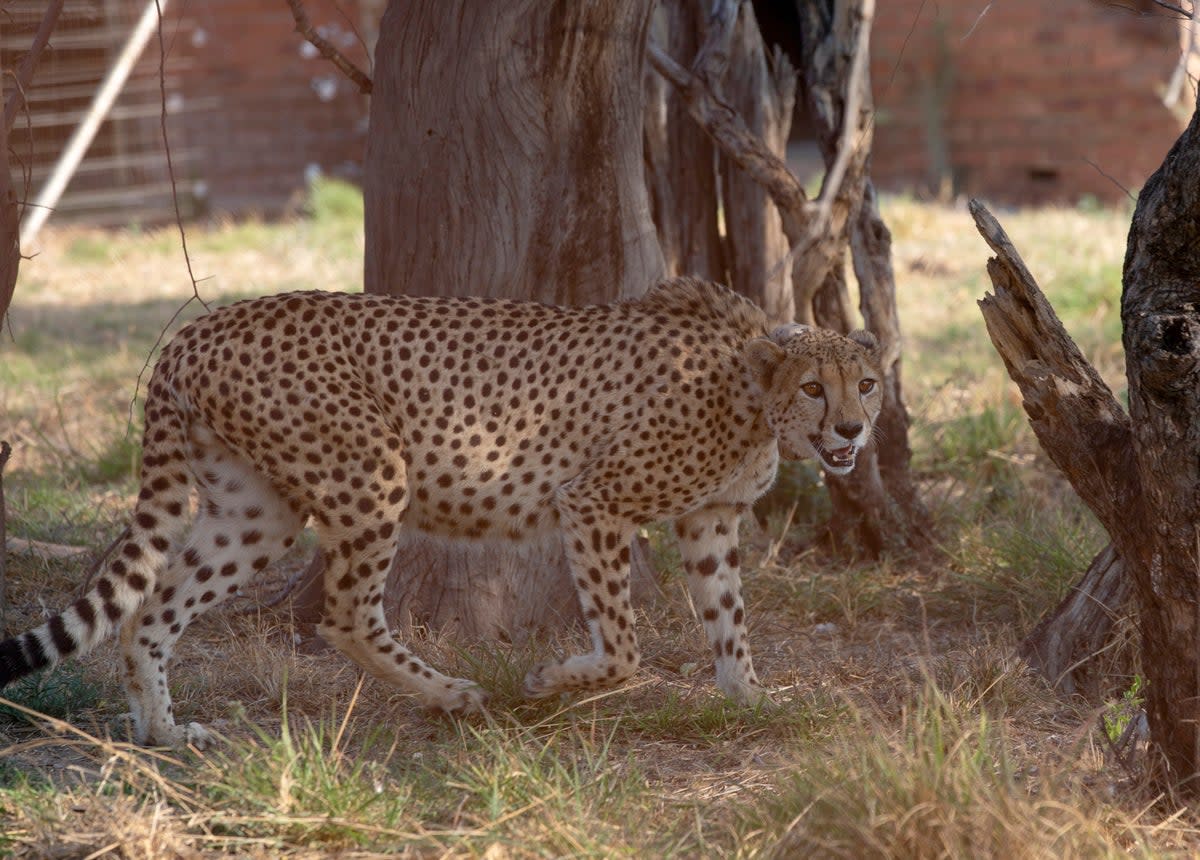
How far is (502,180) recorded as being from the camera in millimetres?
4652

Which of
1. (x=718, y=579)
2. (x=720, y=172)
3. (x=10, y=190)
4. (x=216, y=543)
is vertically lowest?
(x=718, y=579)

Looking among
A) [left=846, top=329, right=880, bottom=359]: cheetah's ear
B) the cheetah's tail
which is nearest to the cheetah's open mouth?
[left=846, top=329, right=880, bottom=359]: cheetah's ear

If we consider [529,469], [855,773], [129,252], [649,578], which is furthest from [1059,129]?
[855,773]

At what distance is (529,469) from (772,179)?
1.70 metres

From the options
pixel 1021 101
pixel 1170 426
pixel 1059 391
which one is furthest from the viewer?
pixel 1021 101

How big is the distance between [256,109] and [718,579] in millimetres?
10914

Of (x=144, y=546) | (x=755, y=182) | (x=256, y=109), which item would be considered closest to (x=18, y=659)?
(x=144, y=546)

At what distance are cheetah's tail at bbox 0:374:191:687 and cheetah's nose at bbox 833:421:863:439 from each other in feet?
5.76

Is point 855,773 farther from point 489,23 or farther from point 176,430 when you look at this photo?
point 489,23

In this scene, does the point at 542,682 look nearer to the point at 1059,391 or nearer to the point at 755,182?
the point at 1059,391

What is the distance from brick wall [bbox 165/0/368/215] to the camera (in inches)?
549

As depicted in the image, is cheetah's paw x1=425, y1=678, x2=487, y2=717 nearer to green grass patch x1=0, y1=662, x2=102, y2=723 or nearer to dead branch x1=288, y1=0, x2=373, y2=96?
green grass patch x1=0, y1=662, x2=102, y2=723

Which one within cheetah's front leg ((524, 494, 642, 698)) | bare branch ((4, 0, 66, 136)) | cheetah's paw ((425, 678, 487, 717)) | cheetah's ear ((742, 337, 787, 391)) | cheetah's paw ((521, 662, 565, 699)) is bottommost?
cheetah's paw ((425, 678, 487, 717))

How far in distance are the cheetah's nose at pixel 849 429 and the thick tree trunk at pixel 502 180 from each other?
1.03 m
